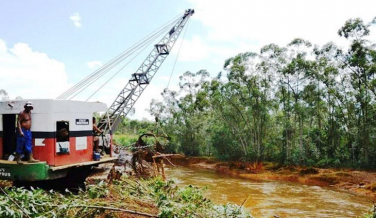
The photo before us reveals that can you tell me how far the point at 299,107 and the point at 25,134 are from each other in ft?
67.1

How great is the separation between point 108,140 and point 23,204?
497cm

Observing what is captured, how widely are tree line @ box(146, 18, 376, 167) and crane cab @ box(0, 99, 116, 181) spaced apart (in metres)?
17.9

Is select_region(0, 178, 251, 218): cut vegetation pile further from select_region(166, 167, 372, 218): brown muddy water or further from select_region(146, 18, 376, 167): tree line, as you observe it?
select_region(146, 18, 376, 167): tree line

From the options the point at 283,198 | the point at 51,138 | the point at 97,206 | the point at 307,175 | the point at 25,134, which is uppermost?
the point at 25,134

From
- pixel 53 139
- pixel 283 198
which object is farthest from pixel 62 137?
pixel 283 198

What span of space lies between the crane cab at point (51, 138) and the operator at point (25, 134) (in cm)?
20

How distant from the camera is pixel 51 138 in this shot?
764 cm

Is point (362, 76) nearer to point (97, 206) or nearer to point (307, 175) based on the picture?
point (307, 175)

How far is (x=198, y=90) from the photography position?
33.0 meters

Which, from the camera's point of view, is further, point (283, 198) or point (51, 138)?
point (283, 198)

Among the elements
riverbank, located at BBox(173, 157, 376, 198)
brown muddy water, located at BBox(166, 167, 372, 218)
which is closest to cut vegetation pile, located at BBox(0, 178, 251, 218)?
brown muddy water, located at BBox(166, 167, 372, 218)

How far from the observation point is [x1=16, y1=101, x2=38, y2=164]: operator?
24.0 ft

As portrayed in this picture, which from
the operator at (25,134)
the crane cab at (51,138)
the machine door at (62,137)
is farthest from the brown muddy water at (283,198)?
the operator at (25,134)

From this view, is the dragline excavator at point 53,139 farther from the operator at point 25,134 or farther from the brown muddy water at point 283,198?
the brown muddy water at point 283,198
